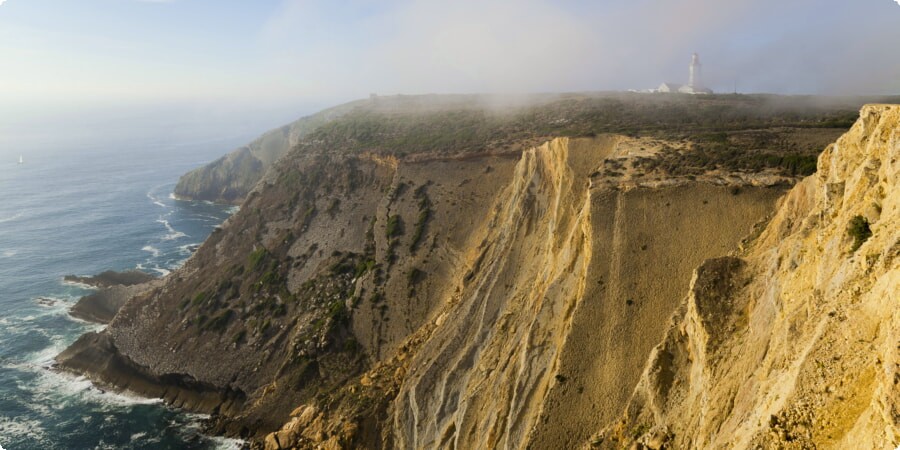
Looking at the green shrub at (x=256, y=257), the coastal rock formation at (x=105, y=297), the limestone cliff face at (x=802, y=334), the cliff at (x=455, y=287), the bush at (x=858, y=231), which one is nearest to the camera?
the limestone cliff face at (x=802, y=334)

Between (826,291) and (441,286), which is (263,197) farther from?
(826,291)

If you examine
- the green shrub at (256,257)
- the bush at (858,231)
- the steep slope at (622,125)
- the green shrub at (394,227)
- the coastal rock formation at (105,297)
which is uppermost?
the steep slope at (622,125)

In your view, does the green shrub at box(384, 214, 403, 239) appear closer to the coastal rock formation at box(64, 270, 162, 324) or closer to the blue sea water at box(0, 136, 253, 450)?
the blue sea water at box(0, 136, 253, 450)

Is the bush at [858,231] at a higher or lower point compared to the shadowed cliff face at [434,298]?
higher

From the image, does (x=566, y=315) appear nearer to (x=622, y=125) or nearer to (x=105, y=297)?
(x=622, y=125)

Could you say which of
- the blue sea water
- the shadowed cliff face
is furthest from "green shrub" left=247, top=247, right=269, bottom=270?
the blue sea water

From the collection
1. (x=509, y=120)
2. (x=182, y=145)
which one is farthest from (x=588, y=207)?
(x=182, y=145)

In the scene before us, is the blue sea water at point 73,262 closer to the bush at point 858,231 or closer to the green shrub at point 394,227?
the green shrub at point 394,227

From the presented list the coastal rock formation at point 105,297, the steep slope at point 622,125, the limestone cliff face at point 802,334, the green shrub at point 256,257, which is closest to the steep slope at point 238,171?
the steep slope at point 622,125
